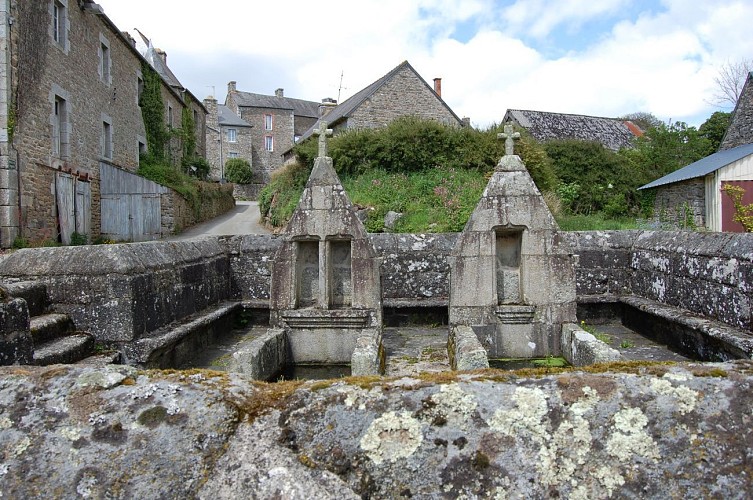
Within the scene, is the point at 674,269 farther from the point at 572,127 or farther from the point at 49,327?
the point at 572,127

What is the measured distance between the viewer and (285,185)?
2084 centimetres

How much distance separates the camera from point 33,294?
4.15 metres

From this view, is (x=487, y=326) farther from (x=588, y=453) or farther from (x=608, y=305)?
(x=588, y=453)

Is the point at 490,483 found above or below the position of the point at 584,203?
below

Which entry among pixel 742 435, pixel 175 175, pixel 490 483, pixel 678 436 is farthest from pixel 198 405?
pixel 175 175

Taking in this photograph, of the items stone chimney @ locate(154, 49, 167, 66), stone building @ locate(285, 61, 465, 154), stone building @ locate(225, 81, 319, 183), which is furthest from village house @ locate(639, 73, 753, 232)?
stone building @ locate(225, 81, 319, 183)

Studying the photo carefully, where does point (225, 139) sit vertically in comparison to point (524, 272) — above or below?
above

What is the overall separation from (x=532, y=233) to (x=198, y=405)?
13.1ft

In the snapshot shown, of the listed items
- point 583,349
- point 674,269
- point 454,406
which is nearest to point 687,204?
point 674,269

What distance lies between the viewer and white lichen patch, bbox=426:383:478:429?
138 cm

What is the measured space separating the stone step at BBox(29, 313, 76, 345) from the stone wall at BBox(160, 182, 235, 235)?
17.6m

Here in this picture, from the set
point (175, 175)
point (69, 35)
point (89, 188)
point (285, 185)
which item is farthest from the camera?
point (175, 175)

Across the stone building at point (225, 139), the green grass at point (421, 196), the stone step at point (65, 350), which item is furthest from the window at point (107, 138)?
the stone building at point (225, 139)

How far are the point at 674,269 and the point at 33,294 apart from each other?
18.6 feet
